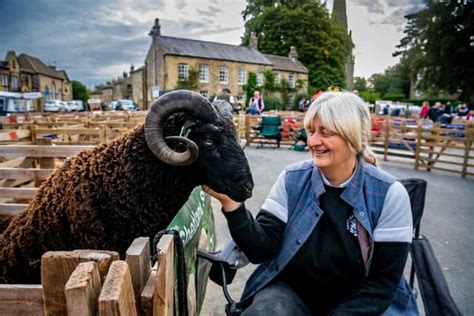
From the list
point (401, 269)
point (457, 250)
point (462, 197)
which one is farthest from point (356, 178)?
point (462, 197)

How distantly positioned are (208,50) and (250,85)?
6.70 meters

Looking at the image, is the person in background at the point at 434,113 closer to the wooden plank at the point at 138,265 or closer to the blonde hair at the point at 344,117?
the blonde hair at the point at 344,117

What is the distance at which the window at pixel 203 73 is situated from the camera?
42.3m

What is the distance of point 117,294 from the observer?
2.60 ft

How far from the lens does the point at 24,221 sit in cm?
260

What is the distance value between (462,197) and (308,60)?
159 feet

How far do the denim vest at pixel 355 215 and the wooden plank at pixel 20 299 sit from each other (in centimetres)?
131

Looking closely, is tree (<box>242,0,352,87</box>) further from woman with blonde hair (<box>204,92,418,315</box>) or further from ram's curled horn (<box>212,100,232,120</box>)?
woman with blonde hair (<box>204,92,418,315</box>)

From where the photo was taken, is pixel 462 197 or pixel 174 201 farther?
pixel 462 197

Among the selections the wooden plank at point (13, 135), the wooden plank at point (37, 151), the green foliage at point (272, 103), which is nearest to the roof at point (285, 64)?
the green foliage at point (272, 103)

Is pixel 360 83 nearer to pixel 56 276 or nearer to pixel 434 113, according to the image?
pixel 434 113

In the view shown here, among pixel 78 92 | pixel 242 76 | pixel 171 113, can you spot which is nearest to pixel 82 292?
pixel 171 113

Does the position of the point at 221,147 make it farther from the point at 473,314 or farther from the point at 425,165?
the point at 425,165

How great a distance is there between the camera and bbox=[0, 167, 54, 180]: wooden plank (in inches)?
156
